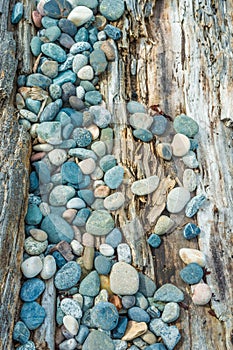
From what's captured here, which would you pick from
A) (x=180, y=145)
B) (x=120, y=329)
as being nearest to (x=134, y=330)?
(x=120, y=329)

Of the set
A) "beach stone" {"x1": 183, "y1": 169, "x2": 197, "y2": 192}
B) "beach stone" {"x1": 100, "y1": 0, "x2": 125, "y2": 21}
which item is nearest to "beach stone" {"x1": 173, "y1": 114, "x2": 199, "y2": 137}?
"beach stone" {"x1": 183, "y1": 169, "x2": 197, "y2": 192}

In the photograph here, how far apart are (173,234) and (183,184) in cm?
23

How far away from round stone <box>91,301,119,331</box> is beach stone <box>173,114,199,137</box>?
33.5 inches

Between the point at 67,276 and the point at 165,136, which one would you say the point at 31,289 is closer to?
the point at 67,276

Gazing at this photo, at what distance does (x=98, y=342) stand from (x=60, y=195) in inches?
23.5

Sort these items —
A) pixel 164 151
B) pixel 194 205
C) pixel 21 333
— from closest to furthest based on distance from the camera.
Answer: pixel 21 333 < pixel 194 205 < pixel 164 151

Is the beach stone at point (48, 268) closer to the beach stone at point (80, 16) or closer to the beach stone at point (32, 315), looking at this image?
the beach stone at point (32, 315)

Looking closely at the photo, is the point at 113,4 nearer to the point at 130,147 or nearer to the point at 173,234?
the point at 130,147

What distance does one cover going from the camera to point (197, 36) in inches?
96.0

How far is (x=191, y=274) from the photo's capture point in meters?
1.85

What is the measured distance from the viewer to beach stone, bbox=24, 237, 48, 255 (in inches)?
71.2

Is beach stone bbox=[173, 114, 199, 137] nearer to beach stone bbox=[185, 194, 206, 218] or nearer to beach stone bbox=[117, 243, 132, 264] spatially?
beach stone bbox=[185, 194, 206, 218]

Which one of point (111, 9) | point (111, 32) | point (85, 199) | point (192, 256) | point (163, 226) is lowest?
point (192, 256)

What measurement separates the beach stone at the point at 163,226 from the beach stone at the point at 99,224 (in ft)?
0.61
